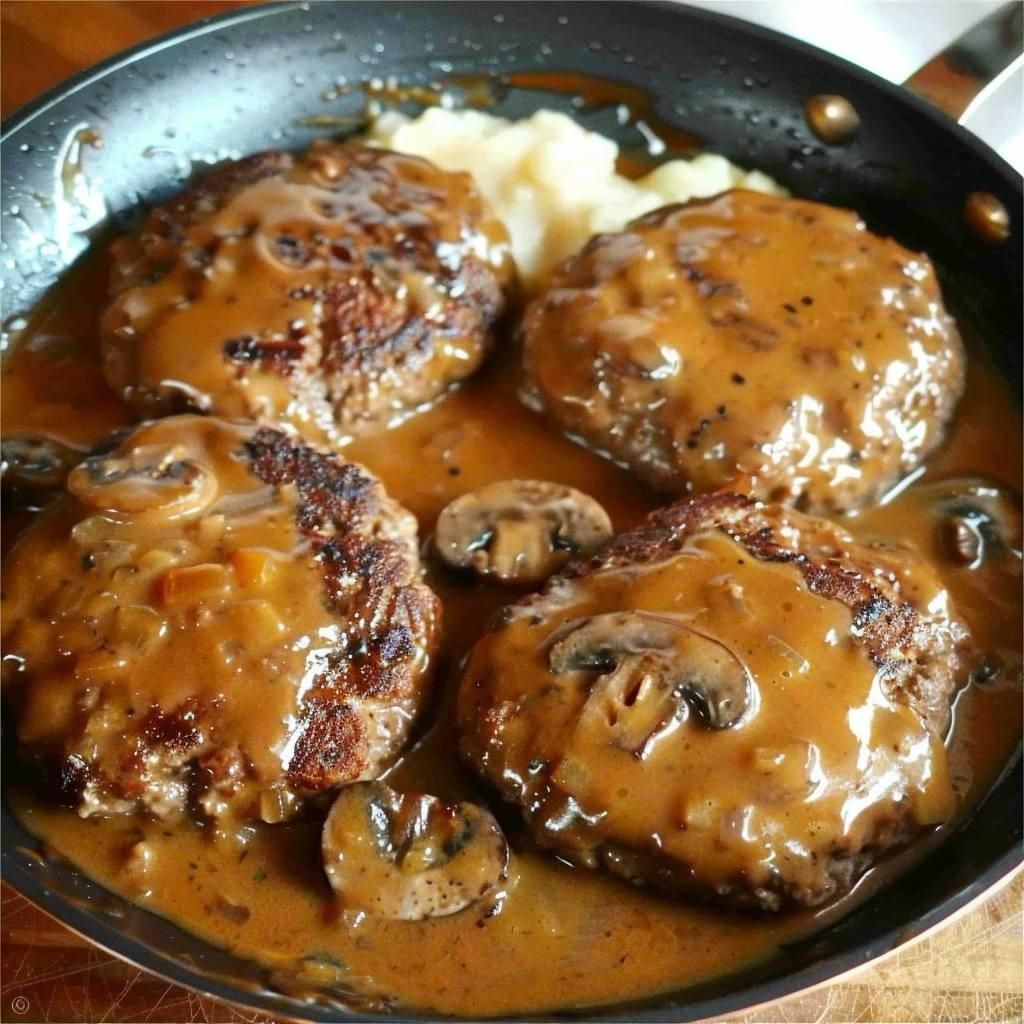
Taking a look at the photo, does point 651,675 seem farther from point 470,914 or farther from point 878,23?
point 878,23

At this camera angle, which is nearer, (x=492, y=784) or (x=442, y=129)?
(x=492, y=784)

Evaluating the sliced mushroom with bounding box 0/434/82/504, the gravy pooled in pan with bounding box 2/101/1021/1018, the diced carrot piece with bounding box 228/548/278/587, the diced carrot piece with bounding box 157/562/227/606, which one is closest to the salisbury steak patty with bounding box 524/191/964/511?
the gravy pooled in pan with bounding box 2/101/1021/1018

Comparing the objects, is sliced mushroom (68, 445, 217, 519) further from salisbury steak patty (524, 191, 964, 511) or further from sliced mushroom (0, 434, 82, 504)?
salisbury steak patty (524, 191, 964, 511)

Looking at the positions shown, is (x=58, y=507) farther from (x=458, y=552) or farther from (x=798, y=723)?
(x=798, y=723)

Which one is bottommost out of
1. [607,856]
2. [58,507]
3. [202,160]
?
[607,856]

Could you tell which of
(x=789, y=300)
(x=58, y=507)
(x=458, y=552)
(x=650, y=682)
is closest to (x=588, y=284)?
(x=789, y=300)

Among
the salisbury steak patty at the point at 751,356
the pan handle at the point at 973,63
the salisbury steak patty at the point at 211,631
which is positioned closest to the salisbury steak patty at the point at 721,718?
the salisbury steak patty at the point at 211,631
